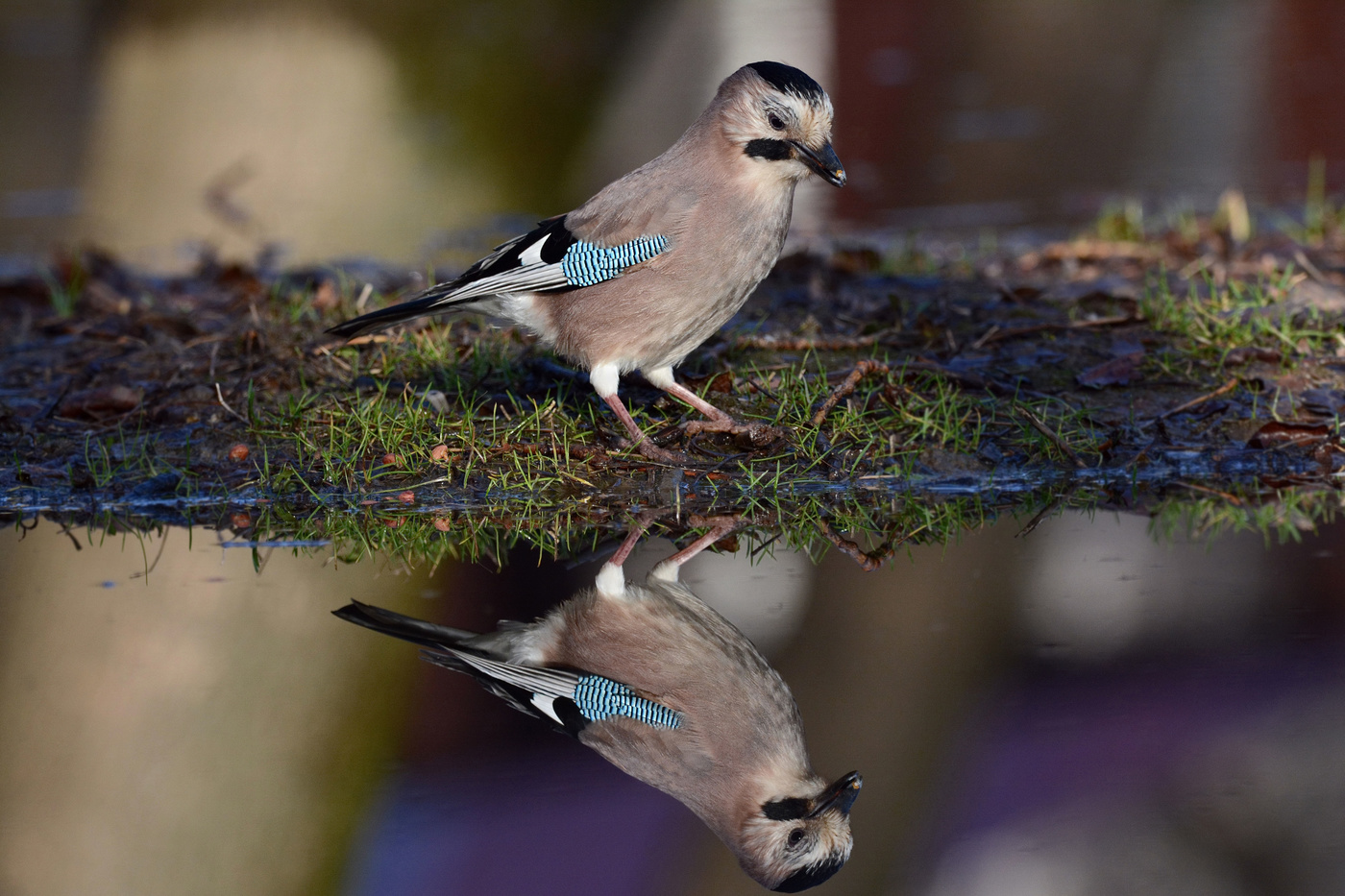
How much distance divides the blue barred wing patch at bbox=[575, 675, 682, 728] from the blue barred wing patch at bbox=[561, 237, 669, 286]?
165cm

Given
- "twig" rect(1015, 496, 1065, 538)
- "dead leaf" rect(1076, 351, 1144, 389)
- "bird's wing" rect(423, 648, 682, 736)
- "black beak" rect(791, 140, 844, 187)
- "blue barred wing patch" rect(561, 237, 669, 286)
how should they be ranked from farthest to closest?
1. "dead leaf" rect(1076, 351, 1144, 389)
2. "blue barred wing patch" rect(561, 237, 669, 286)
3. "black beak" rect(791, 140, 844, 187)
4. "twig" rect(1015, 496, 1065, 538)
5. "bird's wing" rect(423, 648, 682, 736)

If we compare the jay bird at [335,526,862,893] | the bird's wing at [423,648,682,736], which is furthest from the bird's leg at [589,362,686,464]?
the bird's wing at [423,648,682,736]

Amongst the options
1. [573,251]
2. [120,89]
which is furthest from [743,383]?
[120,89]

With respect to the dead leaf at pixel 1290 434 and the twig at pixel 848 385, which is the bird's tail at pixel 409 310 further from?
the dead leaf at pixel 1290 434

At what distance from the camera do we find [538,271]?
454 cm

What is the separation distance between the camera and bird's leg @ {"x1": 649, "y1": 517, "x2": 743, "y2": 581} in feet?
12.4

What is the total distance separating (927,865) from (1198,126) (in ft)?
34.2

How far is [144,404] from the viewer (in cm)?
497

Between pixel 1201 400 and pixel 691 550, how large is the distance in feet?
6.36

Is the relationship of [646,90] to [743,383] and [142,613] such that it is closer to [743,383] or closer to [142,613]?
[743,383]

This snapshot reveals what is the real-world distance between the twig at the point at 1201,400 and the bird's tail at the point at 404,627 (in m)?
2.53

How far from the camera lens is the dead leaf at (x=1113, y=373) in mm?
4863

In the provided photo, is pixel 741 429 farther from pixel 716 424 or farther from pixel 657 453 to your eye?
pixel 657 453

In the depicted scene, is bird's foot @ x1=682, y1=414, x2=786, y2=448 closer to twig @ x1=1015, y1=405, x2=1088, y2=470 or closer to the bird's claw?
the bird's claw
